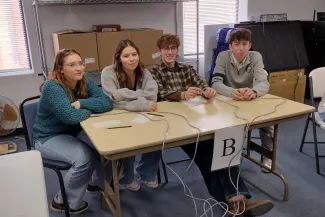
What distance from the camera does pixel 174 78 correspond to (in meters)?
2.17

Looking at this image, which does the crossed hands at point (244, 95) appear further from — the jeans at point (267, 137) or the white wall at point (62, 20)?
the white wall at point (62, 20)

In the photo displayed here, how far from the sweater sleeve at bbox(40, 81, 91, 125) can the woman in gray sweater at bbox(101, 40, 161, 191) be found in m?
0.27

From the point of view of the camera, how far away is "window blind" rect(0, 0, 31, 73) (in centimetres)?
298

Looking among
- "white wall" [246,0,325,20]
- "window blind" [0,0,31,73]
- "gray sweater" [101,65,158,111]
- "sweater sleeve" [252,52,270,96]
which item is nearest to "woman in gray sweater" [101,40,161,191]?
"gray sweater" [101,65,158,111]

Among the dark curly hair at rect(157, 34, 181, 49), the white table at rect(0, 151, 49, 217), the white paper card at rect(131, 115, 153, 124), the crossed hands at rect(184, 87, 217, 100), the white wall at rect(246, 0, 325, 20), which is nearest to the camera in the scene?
the white table at rect(0, 151, 49, 217)

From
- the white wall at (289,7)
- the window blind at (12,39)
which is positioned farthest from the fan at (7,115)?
the white wall at (289,7)

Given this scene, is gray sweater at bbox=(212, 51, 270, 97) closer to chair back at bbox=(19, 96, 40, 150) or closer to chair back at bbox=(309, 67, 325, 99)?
chair back at bbox=(309, 67, 325, 99)

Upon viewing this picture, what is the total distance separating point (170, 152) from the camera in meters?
2.79

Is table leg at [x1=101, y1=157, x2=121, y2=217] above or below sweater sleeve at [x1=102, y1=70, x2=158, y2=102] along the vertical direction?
below

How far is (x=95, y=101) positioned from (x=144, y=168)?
2.20 ft

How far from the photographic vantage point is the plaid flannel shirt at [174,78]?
2.11 meters

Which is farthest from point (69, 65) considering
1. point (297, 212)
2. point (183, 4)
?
point (183, 4)

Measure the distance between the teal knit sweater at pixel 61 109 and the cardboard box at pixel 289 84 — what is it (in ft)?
8.27

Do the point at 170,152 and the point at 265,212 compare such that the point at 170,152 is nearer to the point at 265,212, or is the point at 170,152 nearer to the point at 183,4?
the point at 265,212
